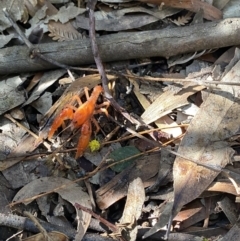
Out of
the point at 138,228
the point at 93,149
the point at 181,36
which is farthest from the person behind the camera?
the point at 181,36

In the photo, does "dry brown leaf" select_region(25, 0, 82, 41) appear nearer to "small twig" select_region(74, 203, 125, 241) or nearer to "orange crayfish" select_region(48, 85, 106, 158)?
"orange crayfish" select_region(48, 85, 106, 158)

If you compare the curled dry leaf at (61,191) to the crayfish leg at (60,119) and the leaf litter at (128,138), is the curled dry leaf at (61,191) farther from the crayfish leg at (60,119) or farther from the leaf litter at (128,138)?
the crayfish leg at (60,119)

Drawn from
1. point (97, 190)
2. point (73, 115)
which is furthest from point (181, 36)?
point (97, 190)

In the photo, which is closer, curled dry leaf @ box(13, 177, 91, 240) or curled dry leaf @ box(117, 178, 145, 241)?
curled dry leaf @ box(117, 178, 145, 241)

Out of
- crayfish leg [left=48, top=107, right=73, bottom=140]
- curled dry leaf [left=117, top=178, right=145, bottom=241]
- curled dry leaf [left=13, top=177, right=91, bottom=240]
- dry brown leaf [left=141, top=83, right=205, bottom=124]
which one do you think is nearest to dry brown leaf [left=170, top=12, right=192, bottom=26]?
dry brown leaf [left=141, top=83, right=205, bottom=124]

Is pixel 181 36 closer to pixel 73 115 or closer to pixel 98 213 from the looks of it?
pixel 73 115

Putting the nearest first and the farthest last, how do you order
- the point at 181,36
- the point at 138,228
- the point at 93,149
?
the point at 138,228 → the point at 93,149 → the point at 181,36

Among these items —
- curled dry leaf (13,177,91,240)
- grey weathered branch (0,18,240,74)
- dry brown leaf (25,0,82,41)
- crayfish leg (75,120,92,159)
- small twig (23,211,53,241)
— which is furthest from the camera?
dry brown leaf (25,0,82,41)
